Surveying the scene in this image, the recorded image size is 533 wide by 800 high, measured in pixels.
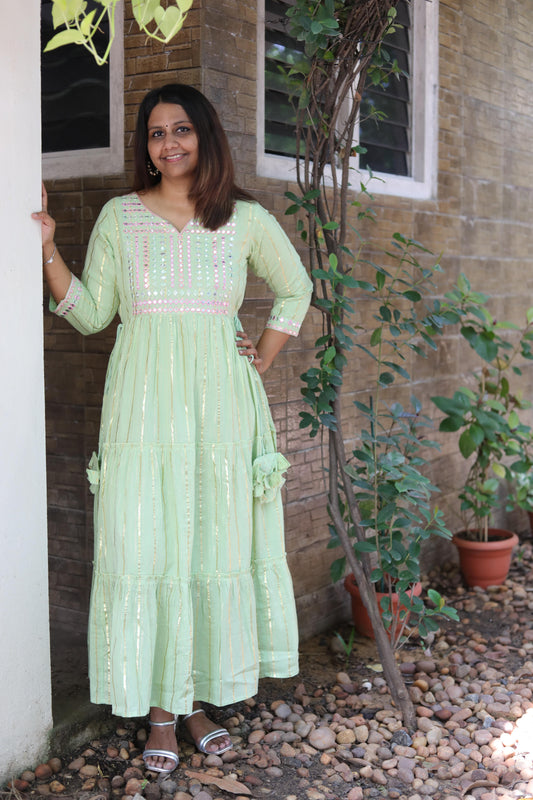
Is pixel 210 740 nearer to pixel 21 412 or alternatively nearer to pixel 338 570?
pixel 338 570

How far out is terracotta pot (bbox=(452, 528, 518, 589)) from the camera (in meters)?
4.49

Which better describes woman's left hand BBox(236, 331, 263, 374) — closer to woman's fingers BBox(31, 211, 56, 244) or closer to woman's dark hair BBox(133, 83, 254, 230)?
woman's dark hair BBox(133, 83, 254, 230)

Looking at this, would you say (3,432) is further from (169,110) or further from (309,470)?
(309,470)

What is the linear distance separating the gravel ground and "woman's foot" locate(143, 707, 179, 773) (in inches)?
1.4

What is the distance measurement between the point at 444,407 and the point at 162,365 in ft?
7.31

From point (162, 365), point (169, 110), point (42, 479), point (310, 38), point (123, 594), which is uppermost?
point (310, 38)

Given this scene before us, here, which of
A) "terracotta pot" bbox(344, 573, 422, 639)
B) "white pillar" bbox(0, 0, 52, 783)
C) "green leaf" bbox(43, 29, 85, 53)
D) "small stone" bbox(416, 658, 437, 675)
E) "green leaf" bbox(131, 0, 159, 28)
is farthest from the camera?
"terracotta pot" bbox(344, 573, 422, 639)

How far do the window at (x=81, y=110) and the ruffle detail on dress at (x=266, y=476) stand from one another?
1237 millimetres

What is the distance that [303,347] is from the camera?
3635mm

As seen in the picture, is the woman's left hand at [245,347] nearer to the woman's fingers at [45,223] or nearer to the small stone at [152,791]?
the woman's fingers at [45,223]

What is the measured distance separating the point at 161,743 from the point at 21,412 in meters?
1.07

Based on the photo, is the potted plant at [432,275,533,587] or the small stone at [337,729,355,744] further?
the potted plant at [432,275,533,587]

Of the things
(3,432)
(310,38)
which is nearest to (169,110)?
(310,38)

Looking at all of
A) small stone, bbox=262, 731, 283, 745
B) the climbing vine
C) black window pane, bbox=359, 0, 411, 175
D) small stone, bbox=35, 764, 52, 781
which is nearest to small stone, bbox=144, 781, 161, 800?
small stone, bbox=35, 764, 52, 781
